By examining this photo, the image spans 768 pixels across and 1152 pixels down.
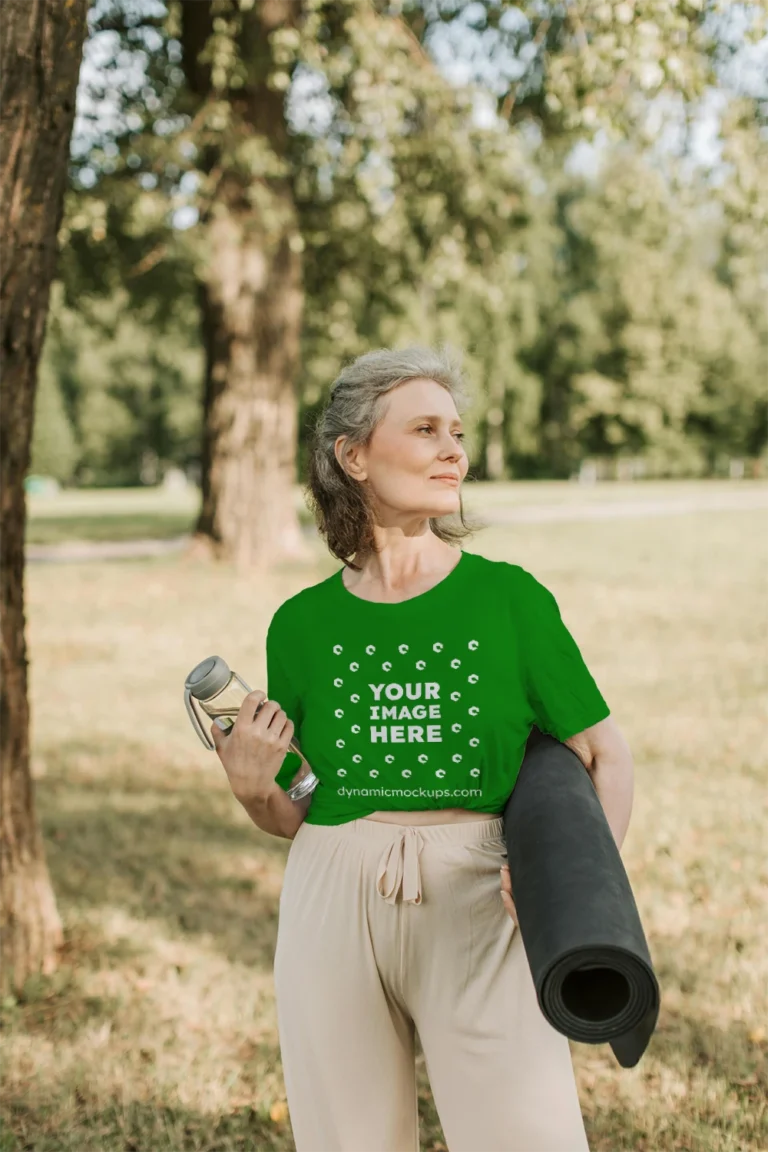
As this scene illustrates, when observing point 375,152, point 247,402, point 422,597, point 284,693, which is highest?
point 375,152

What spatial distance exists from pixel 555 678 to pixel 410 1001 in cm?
62

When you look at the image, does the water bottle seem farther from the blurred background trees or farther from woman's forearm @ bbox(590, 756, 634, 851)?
the blurred background trees

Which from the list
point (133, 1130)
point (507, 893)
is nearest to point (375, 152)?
point (133, 1130)

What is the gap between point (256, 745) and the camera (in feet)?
6.79

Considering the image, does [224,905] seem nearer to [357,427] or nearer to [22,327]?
[22,327]

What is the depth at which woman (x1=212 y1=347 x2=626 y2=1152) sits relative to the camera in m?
1.97

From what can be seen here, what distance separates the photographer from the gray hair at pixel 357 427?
2.18 metres

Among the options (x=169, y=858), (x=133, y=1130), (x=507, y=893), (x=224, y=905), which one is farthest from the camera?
(x=169, y=858)

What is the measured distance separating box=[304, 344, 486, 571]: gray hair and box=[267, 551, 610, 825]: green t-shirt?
0.67 ft

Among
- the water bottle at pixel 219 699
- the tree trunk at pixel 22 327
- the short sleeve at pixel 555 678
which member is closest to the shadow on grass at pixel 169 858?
the tree trunk at pixel 22 327

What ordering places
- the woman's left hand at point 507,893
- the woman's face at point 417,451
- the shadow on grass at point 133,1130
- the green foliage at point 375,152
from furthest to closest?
the green foliage at point 375,152
the shadow on grass at point 133,1130
the woman's face at point 417,451
the woman's left hand at point 507,893

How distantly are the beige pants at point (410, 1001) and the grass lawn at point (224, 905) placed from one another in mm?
94

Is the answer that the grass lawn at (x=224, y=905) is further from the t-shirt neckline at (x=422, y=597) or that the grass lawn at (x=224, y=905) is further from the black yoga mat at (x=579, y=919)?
the t-shirt neckline at (x=422, y=597)

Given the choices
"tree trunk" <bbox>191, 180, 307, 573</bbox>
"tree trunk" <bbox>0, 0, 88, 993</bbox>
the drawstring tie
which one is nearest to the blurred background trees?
"tree trunk" <bbox>191, 180, 307, 573</bbox>
